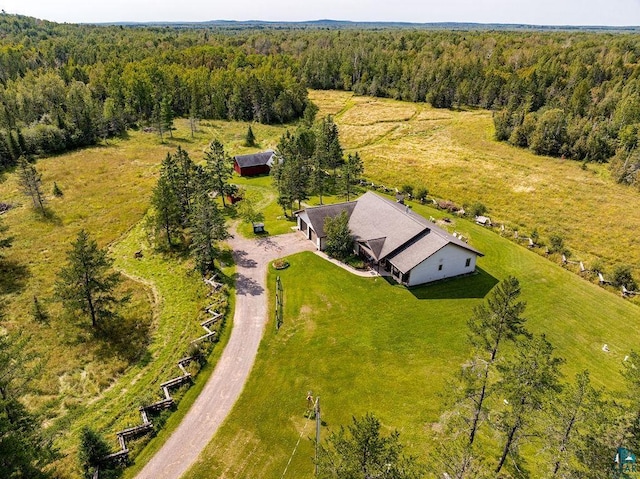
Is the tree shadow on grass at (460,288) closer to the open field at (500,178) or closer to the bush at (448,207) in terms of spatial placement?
the open field at (500,178)

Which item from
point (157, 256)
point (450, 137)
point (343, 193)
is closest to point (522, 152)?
point (450, 137)

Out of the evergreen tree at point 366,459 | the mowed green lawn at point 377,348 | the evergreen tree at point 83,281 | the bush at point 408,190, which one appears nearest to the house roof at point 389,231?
the mowed green lawn at point 377,348

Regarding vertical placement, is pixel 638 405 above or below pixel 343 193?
above

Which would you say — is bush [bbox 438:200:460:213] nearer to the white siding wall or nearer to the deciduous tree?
the white siding wall

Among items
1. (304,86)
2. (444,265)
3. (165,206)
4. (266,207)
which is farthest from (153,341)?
(304,86)

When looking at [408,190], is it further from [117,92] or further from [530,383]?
[117,92]

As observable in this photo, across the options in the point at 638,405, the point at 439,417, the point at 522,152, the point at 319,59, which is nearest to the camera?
the point at 638,405

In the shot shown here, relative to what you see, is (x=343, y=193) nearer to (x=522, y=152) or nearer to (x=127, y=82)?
(x=522, y=152)
